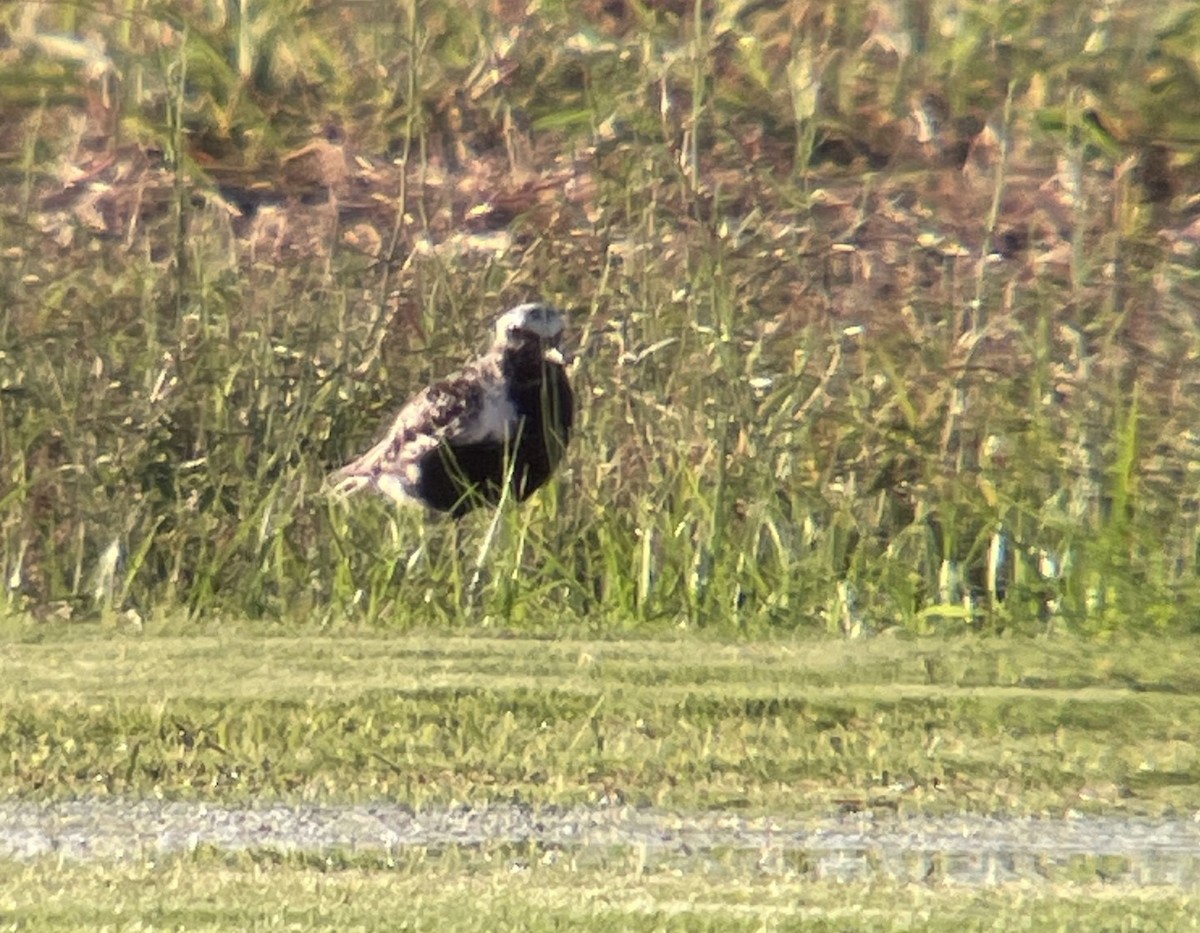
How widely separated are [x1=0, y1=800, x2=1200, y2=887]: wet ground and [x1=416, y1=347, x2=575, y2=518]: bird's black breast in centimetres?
364

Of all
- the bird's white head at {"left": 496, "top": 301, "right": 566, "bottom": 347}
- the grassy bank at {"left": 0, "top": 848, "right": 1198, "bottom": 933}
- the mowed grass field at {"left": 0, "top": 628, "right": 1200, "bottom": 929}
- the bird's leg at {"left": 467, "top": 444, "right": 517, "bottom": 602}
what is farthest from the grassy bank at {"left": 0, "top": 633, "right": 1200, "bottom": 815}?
the bird's white head at {"left": 496, "top": 301, "right": 566, "bottom": 347}

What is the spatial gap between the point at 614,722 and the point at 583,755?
469 mm

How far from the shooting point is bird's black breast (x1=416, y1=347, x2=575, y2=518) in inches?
376

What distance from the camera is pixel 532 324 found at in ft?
31.4

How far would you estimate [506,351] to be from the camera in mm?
9578

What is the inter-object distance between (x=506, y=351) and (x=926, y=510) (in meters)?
1.63

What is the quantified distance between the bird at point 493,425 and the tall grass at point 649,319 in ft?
0.39

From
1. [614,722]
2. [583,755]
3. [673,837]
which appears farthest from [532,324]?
[673,837]

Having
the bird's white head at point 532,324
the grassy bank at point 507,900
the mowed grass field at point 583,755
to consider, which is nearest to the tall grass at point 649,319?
the bird's white head at point 532,324

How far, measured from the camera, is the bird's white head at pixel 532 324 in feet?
31.4

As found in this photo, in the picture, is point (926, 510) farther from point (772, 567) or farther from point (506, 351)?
point (506, 351)

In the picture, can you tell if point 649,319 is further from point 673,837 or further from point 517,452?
point 673,837

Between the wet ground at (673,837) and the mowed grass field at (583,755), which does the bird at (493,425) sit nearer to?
the mowed grass field at (583,755)

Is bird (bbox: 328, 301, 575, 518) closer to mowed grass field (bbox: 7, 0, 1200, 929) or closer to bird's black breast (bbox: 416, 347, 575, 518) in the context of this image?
bird's black breast (bbox: 416, 347, 575, 518)
